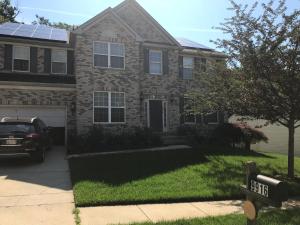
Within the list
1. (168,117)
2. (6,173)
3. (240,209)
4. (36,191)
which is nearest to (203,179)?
(240,209)

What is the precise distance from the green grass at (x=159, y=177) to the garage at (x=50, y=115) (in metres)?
6.34

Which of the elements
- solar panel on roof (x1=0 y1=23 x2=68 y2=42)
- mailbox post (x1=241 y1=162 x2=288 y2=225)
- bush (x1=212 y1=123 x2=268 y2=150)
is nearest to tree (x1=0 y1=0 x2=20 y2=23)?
solar panel on roof (x1=0 y1=23 x2=68 y2=42)

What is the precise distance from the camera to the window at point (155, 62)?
73.8ft

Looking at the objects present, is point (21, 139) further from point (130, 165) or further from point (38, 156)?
Result: point (130, 165)

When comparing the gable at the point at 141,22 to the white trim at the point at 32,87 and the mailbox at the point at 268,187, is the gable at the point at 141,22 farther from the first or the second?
the mailbox at the point at 268,187

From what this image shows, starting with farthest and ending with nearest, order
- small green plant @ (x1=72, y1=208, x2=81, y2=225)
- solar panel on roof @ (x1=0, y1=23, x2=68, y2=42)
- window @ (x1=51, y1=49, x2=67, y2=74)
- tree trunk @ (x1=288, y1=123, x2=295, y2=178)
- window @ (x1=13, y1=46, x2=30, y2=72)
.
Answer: window @ (x1=51, y1=49, x2=67, y2=74) < solar panel on roof @ (x1=0, y1=23, x2=68, y2=42) < window @ (x1=13, y1=46, x2=30, y2=72) < tree trunk @ (x1=288, y1=123, x2=295, y2=178) < small green plant @ (x1=72, y1=208, x2=81, y2=225)

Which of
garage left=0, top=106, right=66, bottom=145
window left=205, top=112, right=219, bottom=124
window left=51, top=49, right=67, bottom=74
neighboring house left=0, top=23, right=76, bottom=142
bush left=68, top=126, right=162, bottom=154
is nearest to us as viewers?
bush left=68, top=126, right=162, bottom=154

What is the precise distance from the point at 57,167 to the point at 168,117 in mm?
10356

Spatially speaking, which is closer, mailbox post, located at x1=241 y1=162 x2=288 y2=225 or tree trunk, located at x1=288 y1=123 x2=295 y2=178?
mailbox post, located at x1=241 y1=162 x2=288 y2=225

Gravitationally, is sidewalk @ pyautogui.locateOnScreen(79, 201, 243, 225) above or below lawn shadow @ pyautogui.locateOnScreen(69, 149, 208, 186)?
below

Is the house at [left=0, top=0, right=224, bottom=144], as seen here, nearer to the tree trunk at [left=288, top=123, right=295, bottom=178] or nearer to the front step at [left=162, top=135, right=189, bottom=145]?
the front step at [left=162, top=135, right=189, bottom=145]

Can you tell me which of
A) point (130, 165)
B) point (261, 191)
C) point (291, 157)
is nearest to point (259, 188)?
point (261, 191)

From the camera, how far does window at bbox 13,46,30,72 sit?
20938 millimetres

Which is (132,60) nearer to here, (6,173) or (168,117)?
(168,117)
